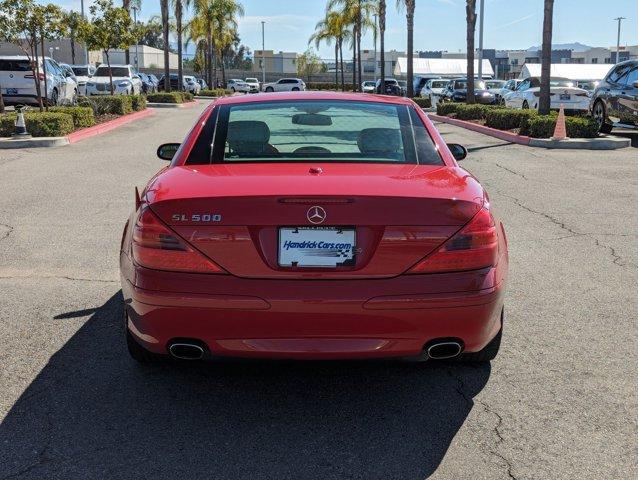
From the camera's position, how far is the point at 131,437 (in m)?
3.36

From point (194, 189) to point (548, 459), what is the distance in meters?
1.95

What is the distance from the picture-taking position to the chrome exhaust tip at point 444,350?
133 inches

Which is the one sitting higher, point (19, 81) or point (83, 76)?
point (83, 76)

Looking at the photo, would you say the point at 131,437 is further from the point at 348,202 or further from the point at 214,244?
the point at 348,202

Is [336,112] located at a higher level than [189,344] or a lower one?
higher

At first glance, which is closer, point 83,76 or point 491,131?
point 491,131

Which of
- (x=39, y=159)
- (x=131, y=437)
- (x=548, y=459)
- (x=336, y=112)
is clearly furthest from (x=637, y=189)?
(x=39, y=159)

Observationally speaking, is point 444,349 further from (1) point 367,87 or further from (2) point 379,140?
(1) point 367,87

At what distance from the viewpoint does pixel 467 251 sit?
330 cm

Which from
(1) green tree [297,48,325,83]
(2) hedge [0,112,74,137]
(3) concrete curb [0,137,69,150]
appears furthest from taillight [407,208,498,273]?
(1) green tree [297,48,325,83]

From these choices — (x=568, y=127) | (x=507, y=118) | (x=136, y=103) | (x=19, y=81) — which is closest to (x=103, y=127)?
(x=19, y=81)

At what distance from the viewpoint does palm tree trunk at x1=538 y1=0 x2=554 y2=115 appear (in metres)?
20.3

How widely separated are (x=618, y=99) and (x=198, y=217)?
56.1ft

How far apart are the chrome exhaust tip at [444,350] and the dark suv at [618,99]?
1586cm
